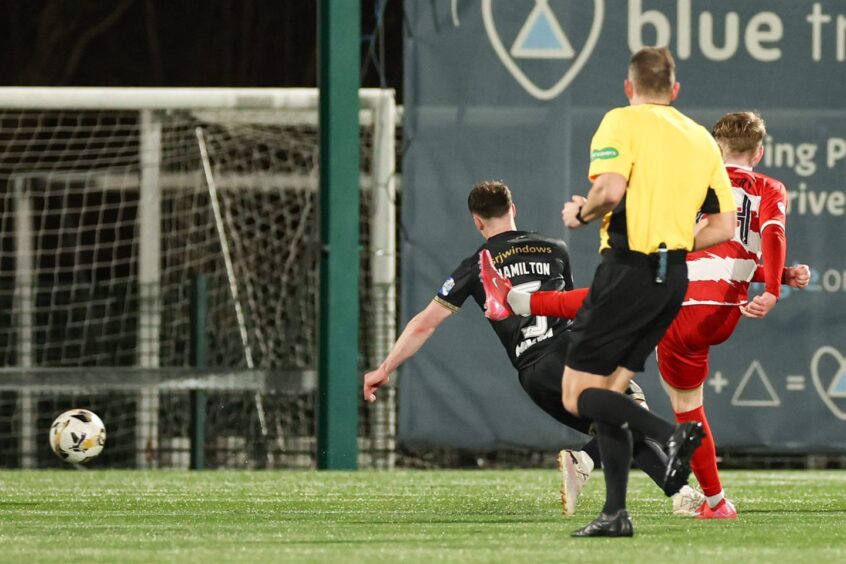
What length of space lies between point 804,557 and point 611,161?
137 cm

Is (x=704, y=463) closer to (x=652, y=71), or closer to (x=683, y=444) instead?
(x=683, y=444)

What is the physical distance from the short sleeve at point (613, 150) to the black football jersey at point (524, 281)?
144cm

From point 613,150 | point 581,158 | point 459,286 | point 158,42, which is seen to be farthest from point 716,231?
point 158,42

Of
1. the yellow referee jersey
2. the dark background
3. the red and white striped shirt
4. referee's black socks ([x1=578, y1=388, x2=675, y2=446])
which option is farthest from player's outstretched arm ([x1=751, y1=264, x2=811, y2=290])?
the dark background

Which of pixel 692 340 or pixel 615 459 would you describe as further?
pixel 692 340

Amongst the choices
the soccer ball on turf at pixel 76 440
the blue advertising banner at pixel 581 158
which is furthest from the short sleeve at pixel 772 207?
the blue advertising banner at pixel 581 158

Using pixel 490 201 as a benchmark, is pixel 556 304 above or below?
below

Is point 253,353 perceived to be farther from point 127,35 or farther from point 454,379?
point 127,35

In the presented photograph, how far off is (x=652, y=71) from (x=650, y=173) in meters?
→ 0.35

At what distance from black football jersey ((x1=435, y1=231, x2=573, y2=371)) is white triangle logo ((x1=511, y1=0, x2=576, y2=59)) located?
3.28 m

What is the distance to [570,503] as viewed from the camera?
21.7 feet

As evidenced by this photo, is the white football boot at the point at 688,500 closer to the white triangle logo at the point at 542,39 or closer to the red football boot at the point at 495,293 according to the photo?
the red football boot at the point at 495,293

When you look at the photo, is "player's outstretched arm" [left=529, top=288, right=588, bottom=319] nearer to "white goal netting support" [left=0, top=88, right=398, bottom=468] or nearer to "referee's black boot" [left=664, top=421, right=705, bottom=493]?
"referee's black boot" [left=664, top=421, right=705, bottom=493]

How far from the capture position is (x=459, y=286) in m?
7.11
